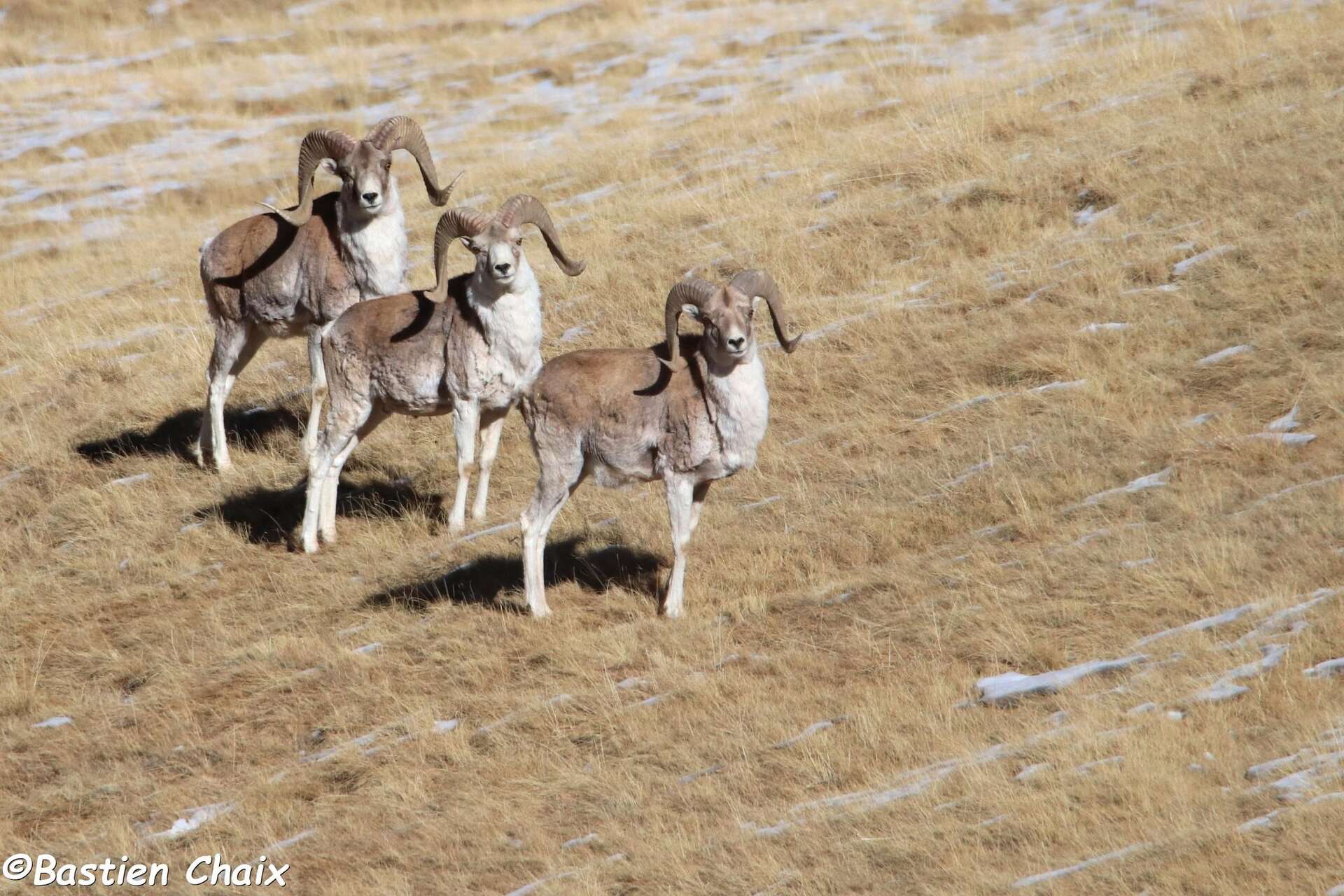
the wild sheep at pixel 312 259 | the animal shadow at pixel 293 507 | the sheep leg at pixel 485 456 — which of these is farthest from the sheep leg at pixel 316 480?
the sheep leg at pixel 485 456

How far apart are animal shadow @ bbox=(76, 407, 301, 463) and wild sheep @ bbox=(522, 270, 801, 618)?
5.35 metres

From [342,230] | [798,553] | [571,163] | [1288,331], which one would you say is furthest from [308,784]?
[571,163]

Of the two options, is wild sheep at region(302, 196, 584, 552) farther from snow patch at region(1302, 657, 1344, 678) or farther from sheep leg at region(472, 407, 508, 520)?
snow patch at region(1302, 657, 1344, 678)

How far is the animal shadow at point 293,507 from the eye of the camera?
44.2ft

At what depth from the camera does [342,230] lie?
1400 cm

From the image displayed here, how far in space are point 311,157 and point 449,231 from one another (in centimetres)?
261

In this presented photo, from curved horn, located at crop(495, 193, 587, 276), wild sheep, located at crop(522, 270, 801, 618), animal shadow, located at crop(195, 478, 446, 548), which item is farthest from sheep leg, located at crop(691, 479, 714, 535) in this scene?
animal shadow, located at crop(195, 478, 446, 548)

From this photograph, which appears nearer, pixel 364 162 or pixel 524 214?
pixel 524 214

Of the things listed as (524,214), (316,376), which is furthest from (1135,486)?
(316,376)

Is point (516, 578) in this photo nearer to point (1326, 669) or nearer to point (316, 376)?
point (316, 376)

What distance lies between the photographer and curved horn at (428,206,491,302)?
12000 millimetres

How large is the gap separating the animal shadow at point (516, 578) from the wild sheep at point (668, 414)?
1.51 ft

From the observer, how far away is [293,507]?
13961 millimetres

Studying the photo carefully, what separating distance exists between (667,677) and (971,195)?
32.8 ft
